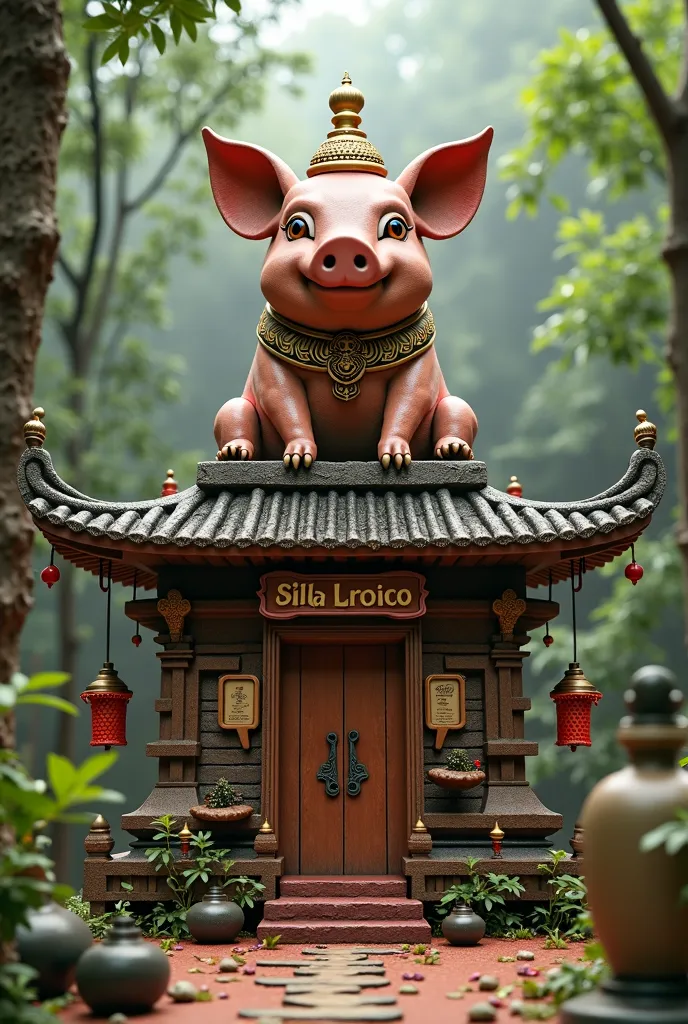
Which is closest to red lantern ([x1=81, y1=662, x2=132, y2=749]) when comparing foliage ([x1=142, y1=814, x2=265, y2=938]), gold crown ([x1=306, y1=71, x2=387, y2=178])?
foliage ([x1=142, y1=814, x2=265, y2=938])

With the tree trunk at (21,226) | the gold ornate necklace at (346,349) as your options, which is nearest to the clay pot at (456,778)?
the gold ornate necklace at (346,349)

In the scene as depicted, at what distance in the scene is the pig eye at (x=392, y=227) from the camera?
809 centimetres

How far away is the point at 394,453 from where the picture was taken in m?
7.88

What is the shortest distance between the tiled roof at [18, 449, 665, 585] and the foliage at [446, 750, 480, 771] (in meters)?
1.43

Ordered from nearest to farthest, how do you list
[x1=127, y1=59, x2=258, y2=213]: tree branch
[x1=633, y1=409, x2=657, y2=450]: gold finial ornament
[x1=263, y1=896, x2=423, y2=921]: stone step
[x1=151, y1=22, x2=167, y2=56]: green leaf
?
[x1=151, y1=22, x2=167, y2=56]: green leaf → [x1=263, y1=896, x2=423, y2=921]: stone step → [x1=633, y1=409, x2=657, y2=450]: gold finial ornament → [x1=127, y1=59, x2=258, y2=213]: tree branch

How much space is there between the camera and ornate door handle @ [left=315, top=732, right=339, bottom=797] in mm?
7559

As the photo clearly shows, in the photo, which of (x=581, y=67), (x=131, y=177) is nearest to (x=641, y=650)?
(x=581, y=67)

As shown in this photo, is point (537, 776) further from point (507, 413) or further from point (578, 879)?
point (507, 413)

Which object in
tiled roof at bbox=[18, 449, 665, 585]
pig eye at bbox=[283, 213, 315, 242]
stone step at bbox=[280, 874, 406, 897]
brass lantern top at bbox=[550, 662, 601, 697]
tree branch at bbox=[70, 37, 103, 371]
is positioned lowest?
stone step at bbox=[280, 874, 406, 897]

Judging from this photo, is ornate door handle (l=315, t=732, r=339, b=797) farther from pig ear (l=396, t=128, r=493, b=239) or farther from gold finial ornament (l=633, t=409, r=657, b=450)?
pig ear (l=396, t=128, r=493, b=239)

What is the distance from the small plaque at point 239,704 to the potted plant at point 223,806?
0.33 metres

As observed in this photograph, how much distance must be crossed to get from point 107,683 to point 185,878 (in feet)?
4.71

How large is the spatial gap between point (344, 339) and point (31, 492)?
2.47 metres

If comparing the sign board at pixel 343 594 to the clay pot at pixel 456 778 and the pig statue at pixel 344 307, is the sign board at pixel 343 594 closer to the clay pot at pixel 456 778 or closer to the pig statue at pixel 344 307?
the pig statue at pixel 344 307
